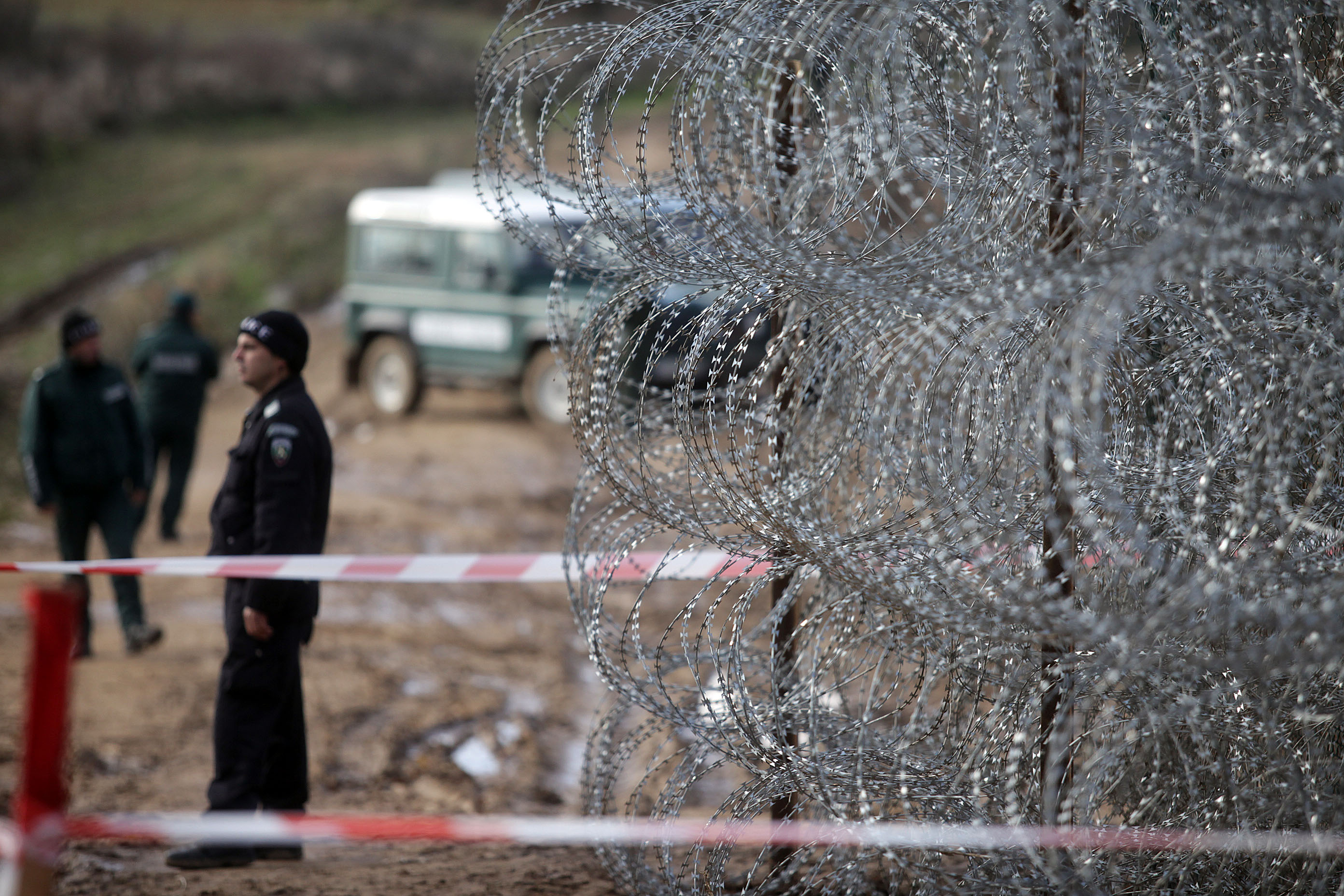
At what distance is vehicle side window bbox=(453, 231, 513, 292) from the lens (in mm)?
12570

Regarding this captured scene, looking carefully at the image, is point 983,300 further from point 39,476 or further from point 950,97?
point 39,476

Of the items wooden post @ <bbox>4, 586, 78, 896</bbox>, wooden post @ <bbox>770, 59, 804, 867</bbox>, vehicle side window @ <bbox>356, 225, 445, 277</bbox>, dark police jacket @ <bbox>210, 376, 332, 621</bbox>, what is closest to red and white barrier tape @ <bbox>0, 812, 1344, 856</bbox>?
wooden post @ <bbox>4, 586, 78, 896</bbox>

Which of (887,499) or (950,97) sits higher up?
(950,97)

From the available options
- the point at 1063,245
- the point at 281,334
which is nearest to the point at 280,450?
the point at 281,334

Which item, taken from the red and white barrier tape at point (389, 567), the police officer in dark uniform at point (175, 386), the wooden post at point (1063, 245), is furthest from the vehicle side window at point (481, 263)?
the wooden post at point (1063, 245)

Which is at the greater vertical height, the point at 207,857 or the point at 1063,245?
the point at 1063,245

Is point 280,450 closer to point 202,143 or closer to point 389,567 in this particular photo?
point 389,567

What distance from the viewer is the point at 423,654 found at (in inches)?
267

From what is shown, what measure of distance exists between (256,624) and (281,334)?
0.96 meters

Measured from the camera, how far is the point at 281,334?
12.8 ft

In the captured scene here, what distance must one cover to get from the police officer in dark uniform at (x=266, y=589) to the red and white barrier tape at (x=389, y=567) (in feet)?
0.18

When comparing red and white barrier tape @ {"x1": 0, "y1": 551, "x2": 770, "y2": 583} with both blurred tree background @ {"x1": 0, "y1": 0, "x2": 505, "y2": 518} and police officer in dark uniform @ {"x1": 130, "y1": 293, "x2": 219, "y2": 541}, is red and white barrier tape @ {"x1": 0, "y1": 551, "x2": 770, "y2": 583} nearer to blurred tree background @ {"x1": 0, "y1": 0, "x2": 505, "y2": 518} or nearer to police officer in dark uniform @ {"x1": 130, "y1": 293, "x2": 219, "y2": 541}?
police officer in dark uniform @ {"x1": 130, "y1": 293, "x2": 219, "y2": 541}

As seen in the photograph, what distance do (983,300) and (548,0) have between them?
84.2 inches

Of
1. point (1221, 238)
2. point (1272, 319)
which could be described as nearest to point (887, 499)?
point (1272, 319)
